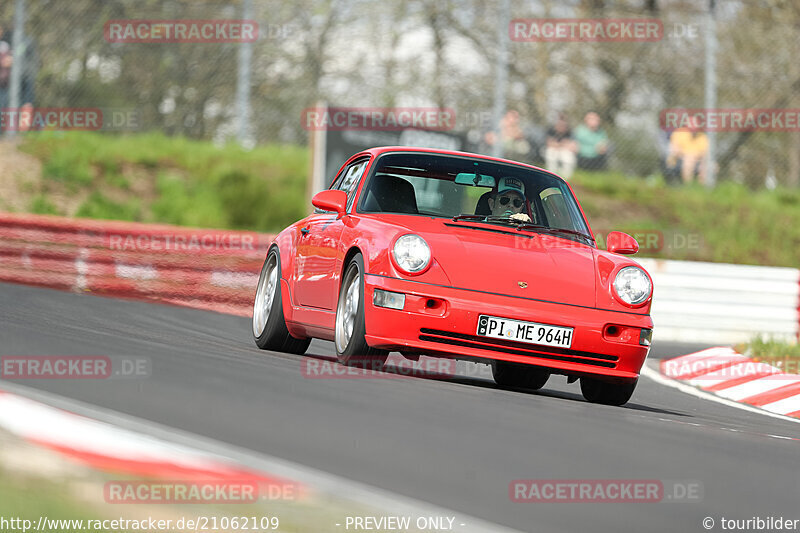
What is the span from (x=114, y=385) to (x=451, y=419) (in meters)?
1.47

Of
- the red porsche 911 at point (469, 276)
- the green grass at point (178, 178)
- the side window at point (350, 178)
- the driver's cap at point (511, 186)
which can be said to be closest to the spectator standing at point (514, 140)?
the green grass at point (178, 178)

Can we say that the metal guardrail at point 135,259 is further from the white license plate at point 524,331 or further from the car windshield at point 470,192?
the white license plate at point 524,331

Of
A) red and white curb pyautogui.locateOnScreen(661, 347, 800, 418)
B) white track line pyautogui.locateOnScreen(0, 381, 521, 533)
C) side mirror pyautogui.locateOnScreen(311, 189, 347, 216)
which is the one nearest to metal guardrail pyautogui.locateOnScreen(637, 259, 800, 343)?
red and white curb pyautogui.locateOnScreen(661, 347, 800, 418)

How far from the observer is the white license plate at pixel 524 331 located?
746 centimetres

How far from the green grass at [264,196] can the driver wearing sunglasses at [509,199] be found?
1118cm

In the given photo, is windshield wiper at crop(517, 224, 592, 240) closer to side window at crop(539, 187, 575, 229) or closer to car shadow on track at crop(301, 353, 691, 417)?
side window at crop(539, 187, 575, 229)

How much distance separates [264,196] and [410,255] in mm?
12982

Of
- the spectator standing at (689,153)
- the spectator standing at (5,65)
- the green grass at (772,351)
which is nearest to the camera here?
the green grass at (772,351)

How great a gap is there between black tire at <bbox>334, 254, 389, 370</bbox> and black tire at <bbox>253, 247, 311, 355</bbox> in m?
1.06

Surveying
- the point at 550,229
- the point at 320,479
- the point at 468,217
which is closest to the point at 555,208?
the point at 550,229

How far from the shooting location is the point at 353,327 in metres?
7.74

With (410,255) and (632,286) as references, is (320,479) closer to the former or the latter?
(410,255)

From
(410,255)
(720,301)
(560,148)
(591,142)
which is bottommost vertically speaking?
(720,301)

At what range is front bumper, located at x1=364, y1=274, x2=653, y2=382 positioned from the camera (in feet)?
24.4
